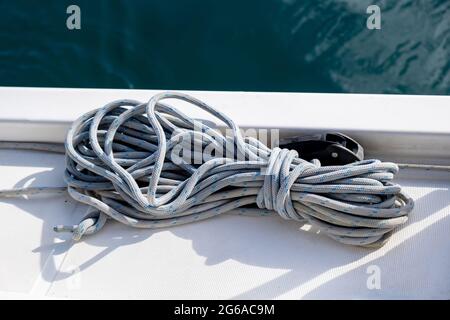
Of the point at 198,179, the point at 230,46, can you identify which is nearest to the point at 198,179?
the point at 198,179

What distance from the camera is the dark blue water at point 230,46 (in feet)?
10.8

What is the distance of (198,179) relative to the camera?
1.85m

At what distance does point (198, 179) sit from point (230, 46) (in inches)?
64.8

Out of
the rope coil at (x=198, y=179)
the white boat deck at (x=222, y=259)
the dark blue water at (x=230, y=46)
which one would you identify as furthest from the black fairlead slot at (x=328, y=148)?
the dark blue water at (x=230, y=46)

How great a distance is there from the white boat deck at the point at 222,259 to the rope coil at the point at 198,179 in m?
0.04

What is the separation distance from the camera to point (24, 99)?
217 centimetres

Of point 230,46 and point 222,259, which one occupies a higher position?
point 230,46

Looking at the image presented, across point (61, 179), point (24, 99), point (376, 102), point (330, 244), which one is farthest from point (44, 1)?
point (330, 244)

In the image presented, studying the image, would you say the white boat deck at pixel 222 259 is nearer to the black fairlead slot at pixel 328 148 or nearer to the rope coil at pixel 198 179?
the rope coil at pixel 198 179

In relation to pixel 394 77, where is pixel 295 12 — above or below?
above

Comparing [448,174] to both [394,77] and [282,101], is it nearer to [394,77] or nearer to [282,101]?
[282,101]

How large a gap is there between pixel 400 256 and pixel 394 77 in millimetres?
1664

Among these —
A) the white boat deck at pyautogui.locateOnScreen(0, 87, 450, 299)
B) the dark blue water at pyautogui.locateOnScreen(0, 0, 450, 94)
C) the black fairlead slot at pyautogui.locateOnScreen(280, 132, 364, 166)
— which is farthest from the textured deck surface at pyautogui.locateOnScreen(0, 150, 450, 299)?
the dark blue water at pyautogui.locateOnScreen(0, 0, 450, 94)

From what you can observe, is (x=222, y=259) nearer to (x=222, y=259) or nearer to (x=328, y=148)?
(x=222, y=259)
